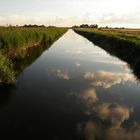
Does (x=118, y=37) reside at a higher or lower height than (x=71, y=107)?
higher

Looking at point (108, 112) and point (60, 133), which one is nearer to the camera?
point (60, 133)

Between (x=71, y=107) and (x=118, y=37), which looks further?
(x=118, y=37)

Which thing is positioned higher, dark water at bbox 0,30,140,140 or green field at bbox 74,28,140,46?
green field at bbox 74,28,140,46

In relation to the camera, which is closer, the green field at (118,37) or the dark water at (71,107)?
the dark water at (71,107)

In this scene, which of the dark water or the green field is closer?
the dark water

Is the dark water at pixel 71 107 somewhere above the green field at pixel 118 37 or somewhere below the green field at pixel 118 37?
below

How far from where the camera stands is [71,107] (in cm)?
1145

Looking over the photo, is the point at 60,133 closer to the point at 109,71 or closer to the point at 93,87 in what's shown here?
the point at 93,87

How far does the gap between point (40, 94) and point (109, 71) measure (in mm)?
8750

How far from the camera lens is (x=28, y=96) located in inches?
508

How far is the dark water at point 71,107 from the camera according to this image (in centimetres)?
891

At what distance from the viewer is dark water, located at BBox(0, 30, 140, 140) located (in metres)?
8.91

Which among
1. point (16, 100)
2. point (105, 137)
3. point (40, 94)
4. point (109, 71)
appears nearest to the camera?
point (105, 137)

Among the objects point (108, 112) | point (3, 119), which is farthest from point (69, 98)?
point (3, 119)
